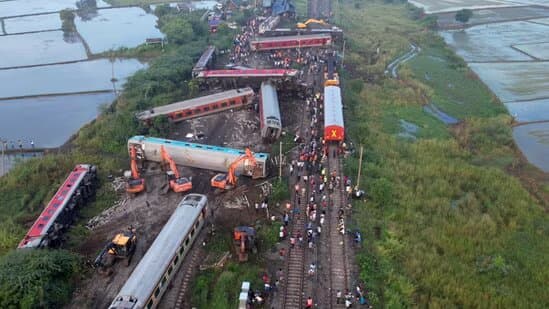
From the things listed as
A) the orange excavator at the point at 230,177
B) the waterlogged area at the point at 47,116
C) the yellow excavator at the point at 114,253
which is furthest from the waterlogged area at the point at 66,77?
the yellow excavator at the point at 114,253

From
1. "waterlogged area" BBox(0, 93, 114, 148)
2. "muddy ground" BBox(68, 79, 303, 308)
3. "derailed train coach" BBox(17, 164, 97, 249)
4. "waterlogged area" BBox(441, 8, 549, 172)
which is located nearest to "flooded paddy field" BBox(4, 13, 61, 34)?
"waterlogged area" BBox(0, 93, 114, 148)

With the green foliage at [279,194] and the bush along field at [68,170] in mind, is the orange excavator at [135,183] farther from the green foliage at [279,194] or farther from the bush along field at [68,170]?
the green foliage at [279,194]

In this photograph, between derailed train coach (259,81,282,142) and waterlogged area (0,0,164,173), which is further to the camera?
waterlogged area (0,0,164,173)

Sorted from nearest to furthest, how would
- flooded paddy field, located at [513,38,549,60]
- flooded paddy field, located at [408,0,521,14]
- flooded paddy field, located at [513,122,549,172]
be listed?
flooded paddy field, located at [513,122,549,172] < flooded paddy field, located at [513,38,549,60] < flooded paddy field, located at [408,0,521,14]

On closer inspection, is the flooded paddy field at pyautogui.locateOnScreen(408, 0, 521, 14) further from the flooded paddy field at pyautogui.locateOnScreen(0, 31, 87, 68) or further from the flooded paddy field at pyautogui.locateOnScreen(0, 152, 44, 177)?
the flooded paddy field at pyautogui.locateOnScreen(0, 152, 44, 177)

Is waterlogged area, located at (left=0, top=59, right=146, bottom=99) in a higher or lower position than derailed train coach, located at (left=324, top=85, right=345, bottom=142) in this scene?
higher

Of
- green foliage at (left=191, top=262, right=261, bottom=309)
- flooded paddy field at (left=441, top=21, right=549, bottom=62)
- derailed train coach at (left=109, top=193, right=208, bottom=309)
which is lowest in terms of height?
green foliage at (left=191, top=262, right=261, bottom=309)

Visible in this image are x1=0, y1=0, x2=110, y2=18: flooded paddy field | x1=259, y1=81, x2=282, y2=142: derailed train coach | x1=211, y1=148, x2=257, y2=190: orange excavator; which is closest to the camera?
x1=211, y1=148, x2=257, y2=190: orange excavator
